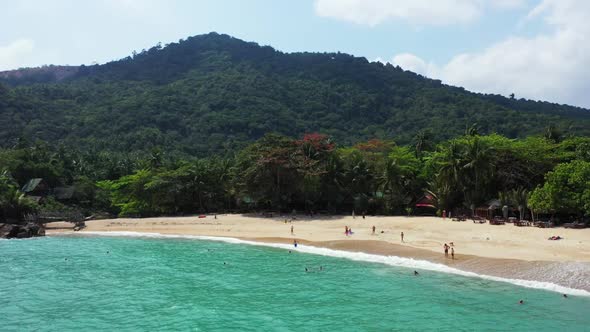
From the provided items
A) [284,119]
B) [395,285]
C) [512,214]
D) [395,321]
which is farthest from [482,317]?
[284,119]

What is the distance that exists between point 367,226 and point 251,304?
23550 millimetres

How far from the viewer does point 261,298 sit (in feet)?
80.1

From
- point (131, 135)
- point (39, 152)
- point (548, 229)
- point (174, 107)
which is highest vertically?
point (174, 107)

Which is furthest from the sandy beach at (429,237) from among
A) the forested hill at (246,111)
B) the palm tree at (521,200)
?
the forested hill at (246,111)

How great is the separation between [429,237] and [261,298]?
59.9 ft

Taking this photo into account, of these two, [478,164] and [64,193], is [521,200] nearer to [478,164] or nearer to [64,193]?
[478,164]

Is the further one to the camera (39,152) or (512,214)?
(39,152)

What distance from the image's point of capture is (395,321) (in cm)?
2052

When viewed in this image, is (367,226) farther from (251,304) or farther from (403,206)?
(251,304)

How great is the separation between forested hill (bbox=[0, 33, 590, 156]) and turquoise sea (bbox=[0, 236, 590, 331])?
85.4 m

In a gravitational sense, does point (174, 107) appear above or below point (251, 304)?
above

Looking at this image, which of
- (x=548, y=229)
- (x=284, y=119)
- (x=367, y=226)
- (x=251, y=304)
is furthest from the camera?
(x=284, y=119)

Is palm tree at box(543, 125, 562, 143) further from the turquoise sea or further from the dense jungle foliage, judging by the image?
the turquoise sea

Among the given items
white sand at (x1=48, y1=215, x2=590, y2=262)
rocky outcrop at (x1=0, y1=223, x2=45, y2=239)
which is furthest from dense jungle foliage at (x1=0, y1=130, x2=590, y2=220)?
rocky outcrop at (x1=0, y1=223, x2=45, y2=239)
